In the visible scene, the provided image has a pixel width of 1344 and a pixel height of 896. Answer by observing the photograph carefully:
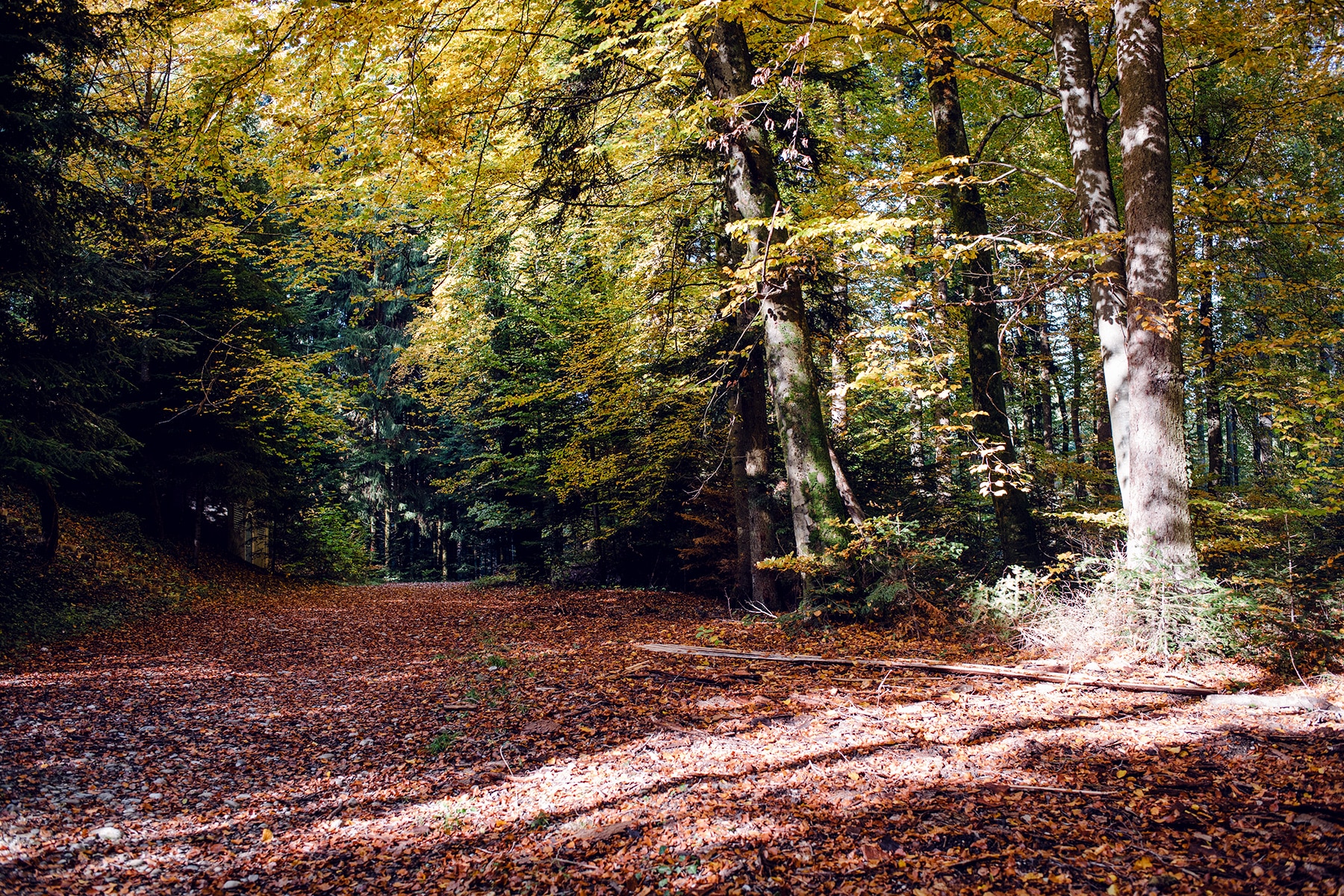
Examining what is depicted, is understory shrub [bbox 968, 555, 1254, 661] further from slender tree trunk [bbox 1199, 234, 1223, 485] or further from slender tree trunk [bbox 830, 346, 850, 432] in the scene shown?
slender tree trunk [bbox 830, 346, 850, 432]

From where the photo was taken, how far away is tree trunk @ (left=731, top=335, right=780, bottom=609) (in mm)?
9797

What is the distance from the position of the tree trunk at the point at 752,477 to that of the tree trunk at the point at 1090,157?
4.18 metres

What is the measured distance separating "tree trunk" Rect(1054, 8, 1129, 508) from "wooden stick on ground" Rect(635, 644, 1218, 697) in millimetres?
2625

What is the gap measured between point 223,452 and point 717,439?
9.76 meters

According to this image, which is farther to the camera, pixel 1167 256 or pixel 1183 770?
pixel 1167 256

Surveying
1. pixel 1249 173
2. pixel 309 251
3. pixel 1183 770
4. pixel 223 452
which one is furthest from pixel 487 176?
pixel 1249 173

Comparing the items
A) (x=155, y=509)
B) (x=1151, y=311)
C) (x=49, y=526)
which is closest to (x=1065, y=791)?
(x=1151, y=311)

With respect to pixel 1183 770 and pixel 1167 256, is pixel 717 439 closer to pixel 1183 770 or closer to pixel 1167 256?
pixel 1167 256

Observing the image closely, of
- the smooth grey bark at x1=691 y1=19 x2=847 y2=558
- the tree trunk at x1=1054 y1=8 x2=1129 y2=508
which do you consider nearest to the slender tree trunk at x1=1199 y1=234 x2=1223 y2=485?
the tree trunk at x1=1054 y1=8 x2=1129 y2=508

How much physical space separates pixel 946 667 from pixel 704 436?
18.0ft

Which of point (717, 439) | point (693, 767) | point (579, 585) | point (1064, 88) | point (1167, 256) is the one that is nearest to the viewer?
point (693, 767)

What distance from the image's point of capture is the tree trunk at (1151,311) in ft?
19.8

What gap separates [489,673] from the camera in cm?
663

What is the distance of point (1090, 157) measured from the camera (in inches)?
284
